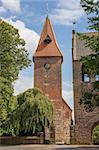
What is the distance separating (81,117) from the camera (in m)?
49.0

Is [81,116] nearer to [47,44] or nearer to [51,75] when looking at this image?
[51,75]

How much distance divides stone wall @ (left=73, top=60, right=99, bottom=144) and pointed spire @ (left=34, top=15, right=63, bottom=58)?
7386 mm

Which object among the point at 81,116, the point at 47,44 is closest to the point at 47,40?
the point at 47,44

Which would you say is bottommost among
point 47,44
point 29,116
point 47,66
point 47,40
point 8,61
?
point 29,116

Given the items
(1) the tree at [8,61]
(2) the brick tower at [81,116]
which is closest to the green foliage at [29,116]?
(1) the tree at [8,61]

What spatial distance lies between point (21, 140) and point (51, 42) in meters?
22.6

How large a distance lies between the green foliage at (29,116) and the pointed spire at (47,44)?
15723 millimetres

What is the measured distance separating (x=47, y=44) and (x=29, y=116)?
20.2 m

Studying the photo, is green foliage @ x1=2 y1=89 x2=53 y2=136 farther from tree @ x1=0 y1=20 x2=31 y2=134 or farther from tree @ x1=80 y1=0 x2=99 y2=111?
tree @ x1=80 y1=0 x2=99 y2=111

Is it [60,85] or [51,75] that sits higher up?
[51,75]

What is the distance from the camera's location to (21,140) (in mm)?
39688

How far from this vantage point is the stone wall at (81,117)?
48219mm

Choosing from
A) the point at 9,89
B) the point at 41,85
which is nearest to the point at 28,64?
the point at 9,89

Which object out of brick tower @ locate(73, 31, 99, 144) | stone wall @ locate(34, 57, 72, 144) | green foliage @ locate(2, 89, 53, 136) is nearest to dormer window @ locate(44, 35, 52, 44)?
stone wall @ locate(34, 57, 72, 144)
